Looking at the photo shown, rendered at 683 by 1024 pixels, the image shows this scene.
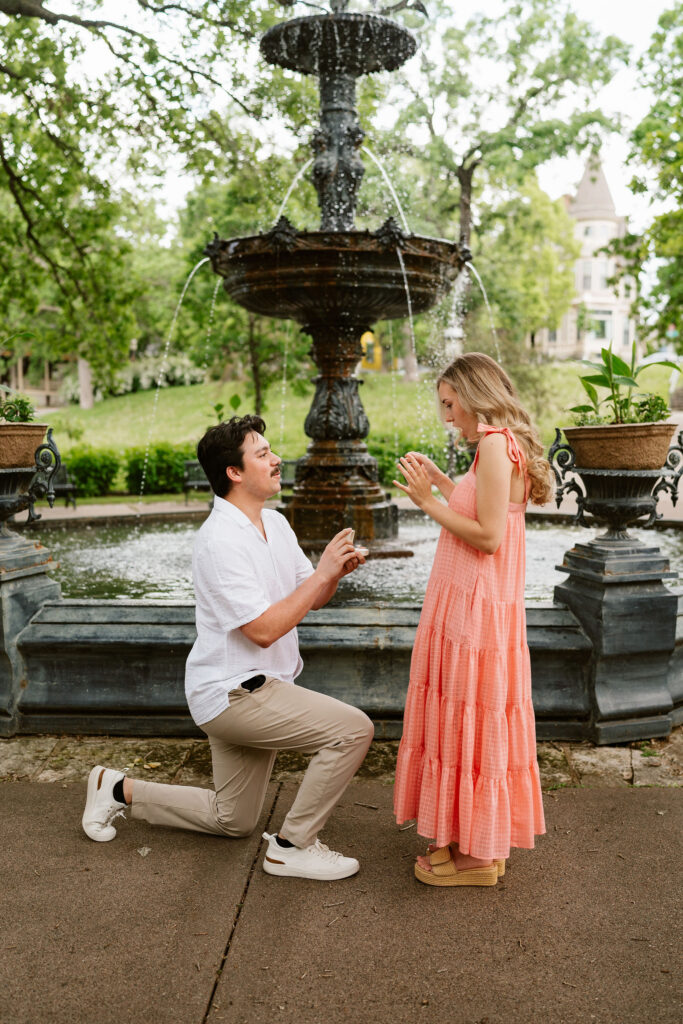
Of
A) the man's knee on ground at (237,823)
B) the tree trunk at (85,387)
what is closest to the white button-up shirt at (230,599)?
the man's knee on ground at (237,823)

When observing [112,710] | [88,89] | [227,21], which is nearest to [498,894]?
[112,710]

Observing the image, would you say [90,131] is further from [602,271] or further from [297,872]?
[602,271]

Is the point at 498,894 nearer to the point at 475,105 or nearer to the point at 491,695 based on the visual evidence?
the point at 491,695

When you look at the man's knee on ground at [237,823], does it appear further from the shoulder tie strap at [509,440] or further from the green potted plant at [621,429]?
the green potted plant at [621,429]

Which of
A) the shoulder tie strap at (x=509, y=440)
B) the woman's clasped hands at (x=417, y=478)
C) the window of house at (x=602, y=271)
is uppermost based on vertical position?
the window of house at (x=602, y=271)

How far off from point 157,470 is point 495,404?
44.0 ft

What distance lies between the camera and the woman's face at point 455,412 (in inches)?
124

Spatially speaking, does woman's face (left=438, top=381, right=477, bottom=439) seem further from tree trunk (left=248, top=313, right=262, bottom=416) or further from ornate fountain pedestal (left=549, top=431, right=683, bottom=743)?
tree trunk (left=248, top=313, right=262, bottom=416)

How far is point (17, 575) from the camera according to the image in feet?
14.9

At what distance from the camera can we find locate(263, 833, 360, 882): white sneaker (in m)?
3.19

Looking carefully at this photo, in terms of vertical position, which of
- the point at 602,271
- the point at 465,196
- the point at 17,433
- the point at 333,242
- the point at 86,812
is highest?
the point at 602,271

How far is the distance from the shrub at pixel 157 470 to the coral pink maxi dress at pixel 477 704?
12794 millimetres

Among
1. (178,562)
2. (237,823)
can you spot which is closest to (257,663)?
(237,823)

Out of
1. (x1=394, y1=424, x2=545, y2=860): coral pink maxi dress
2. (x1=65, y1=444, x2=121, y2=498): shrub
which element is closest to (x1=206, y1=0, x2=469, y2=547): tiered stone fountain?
(x1=394, y1=424, x2=545, y2=860): coral pink maxi dress
